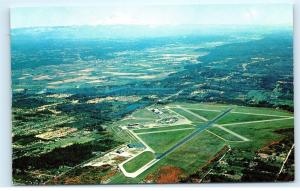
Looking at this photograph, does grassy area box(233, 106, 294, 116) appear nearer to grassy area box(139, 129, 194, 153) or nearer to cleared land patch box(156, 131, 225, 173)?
cleared land patch box(156, 131, 225, 173)

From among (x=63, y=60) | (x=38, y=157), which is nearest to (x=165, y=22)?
(x=63, y=60)

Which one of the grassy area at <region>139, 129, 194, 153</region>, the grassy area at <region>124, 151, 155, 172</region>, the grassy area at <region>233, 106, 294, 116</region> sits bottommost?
the grassy area at <region>124, 151, 155, 172</region>

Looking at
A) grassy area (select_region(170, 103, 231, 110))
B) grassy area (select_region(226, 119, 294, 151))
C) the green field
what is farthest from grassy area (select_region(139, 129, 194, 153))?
grassy area (select_region(226, 119, 294, 151))

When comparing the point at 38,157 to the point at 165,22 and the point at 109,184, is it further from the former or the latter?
the point at 165,22

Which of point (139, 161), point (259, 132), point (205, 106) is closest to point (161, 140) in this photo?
point (139, 161)

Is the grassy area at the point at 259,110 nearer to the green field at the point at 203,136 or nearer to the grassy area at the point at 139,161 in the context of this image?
the green field at the point at 203,136

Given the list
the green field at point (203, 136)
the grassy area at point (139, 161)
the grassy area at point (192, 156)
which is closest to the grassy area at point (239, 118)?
the green field at point (203, 136)
